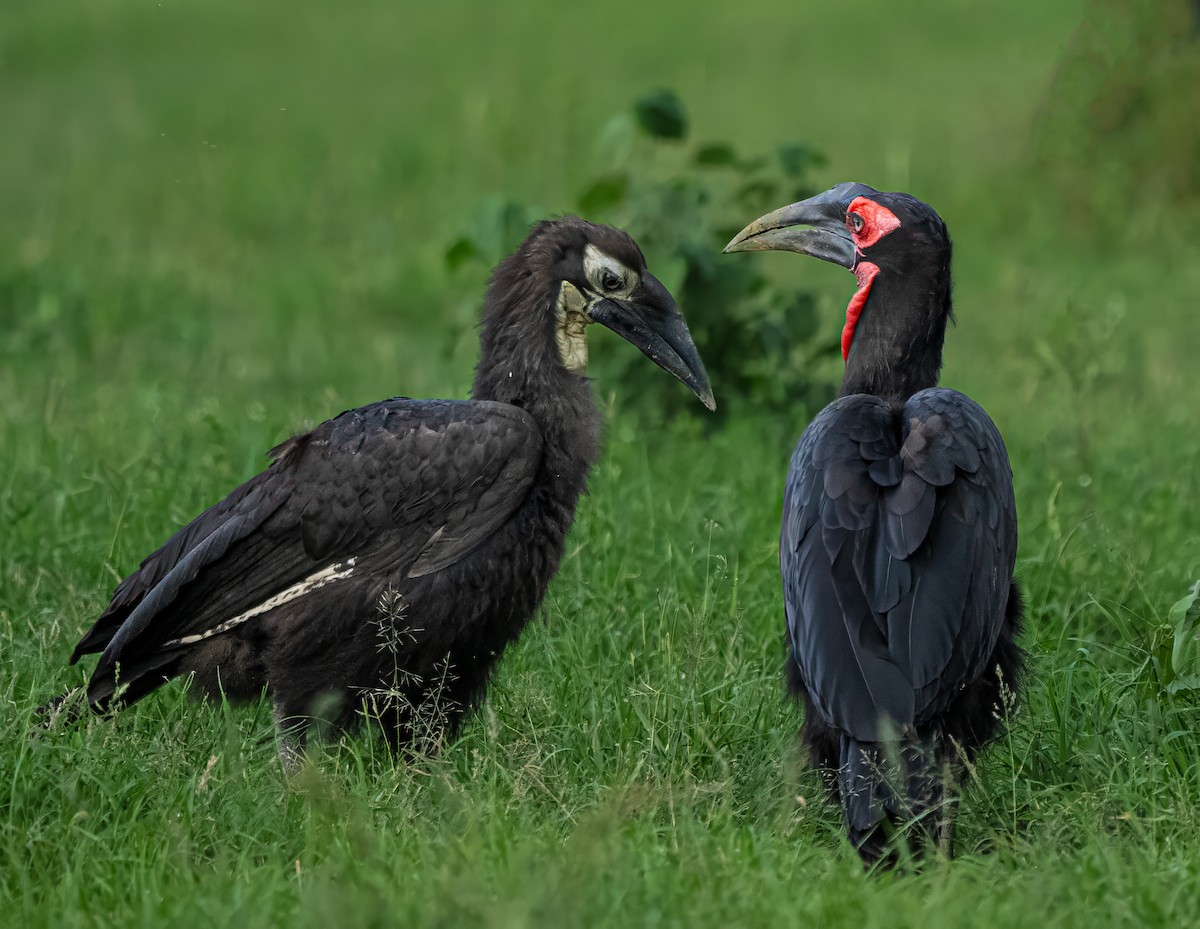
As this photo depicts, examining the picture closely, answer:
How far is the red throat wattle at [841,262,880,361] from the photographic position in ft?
13.7

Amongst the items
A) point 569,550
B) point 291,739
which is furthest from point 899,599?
point 569,550

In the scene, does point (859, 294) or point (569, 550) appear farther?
point (569, 550)

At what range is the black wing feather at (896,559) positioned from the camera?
3400mm

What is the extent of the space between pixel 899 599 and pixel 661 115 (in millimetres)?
3392

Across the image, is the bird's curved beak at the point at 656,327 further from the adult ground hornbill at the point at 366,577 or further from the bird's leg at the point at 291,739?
the bird's leg at the point at 291,739

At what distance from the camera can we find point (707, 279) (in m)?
6.22

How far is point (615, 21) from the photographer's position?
689 inches

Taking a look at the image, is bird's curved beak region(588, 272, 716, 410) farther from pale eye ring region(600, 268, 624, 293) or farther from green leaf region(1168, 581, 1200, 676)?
green leaf region(1168, 581, 1200, 676)

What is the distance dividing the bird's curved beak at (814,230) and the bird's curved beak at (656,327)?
0.72 feet

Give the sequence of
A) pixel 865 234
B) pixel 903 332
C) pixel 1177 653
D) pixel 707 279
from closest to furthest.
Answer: pixel 1177 653 → pixel 903 332 → pixel 865 234 → pixel 707 279

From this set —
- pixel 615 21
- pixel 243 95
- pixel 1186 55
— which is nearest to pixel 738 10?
pixel 615 21

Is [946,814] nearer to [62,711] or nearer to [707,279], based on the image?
[62,711]

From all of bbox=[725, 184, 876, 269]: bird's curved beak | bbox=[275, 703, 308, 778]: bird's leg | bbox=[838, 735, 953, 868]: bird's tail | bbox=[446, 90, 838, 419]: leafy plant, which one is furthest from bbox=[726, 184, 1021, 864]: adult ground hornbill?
bbox=[446, 90, 838, 419]: leafy plant

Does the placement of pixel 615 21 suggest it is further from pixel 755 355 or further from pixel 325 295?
pixel 755 355
